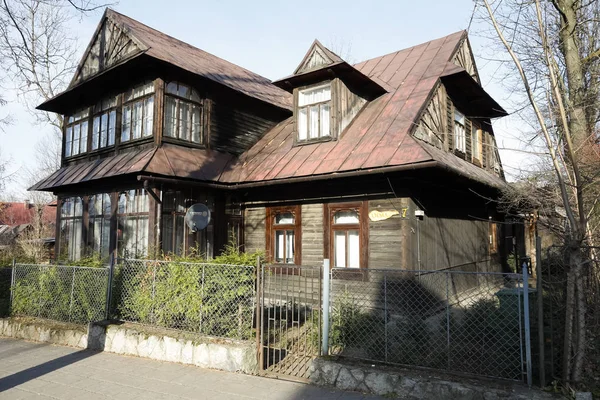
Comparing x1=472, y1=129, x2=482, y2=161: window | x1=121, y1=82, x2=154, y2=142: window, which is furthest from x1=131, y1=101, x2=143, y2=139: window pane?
x1=472, y1=129, x2=482, y2=161: window

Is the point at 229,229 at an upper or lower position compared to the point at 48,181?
lower

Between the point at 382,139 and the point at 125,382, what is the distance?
7.45 meters

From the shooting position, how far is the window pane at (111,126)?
13.2m

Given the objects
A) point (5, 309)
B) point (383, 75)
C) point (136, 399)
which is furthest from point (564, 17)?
point (5, 309)

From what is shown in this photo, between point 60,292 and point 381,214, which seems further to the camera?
point 381,214

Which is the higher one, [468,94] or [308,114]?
[468,94]

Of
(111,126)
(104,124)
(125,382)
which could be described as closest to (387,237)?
(125,382)

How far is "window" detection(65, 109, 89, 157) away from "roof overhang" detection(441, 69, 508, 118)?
40.3ft

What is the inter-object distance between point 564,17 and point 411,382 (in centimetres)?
1076

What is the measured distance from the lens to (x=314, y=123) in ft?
39.3

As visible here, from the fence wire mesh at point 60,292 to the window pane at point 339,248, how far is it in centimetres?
532

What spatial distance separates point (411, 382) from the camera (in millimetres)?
5070

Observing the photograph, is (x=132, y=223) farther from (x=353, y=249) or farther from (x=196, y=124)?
(x=353, y=249)

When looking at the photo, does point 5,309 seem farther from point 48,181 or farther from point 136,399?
point 136,399
